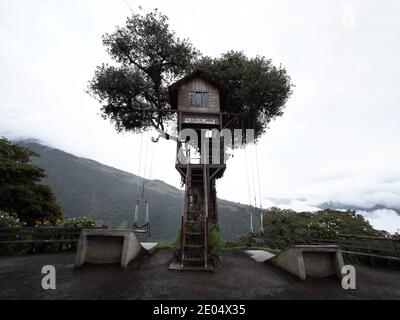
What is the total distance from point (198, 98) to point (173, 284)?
511 inches

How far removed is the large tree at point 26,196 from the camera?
18188mm

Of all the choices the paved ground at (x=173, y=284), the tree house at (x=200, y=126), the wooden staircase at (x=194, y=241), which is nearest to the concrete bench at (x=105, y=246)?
the paved ground at (x=173, y=284)

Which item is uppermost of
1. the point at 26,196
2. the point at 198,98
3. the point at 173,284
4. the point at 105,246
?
the point at 198,98

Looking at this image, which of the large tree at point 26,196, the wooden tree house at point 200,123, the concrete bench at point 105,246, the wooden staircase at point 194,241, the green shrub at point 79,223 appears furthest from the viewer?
the large tree at point 26,196

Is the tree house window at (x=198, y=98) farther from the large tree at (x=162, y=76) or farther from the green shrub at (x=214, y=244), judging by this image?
the green shrub at (x=214, y=244)

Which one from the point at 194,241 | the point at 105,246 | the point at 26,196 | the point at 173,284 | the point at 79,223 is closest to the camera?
the point at 173,284

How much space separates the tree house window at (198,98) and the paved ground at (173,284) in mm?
11076

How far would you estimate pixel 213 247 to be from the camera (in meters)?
10.4

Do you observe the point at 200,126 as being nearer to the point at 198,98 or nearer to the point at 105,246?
the point at 198,98

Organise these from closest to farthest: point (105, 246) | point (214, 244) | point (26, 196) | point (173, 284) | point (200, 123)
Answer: point (173, 284) < point (105, 246) < point (214, 244) < point (200, 123) < point (26, 196)

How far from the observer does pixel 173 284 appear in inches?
282

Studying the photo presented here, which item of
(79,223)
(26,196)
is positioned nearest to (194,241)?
(79,223)

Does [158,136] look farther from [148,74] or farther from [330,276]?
[330,276]
